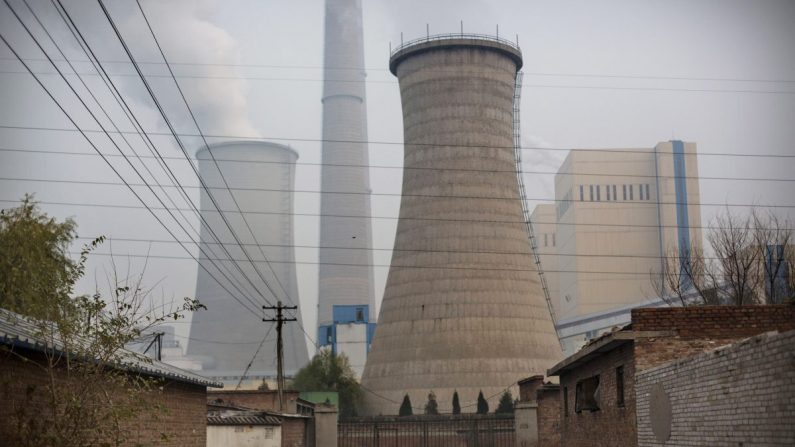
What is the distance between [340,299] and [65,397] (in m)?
103

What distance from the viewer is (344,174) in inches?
4638

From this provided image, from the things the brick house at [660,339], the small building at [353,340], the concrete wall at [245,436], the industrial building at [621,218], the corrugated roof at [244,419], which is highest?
the industrial building at [621,218]

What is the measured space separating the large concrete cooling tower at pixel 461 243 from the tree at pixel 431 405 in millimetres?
300

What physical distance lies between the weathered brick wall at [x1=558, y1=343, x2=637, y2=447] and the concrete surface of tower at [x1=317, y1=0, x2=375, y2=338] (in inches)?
3529

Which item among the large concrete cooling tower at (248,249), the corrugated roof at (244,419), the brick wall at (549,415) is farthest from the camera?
the large concrete cooling tower at (248,249)

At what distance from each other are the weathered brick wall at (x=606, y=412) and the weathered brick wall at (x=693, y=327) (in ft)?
1.37

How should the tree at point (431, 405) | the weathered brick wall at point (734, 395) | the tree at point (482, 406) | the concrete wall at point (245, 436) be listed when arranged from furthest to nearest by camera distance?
the tree at point (431, 405) → the tree at point (482, 406) → the concrete wall at point (245, 436) → the weathered brick wall at point (734, 395)

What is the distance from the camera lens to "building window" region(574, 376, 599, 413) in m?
17.6

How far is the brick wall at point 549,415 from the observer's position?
24.7 metres

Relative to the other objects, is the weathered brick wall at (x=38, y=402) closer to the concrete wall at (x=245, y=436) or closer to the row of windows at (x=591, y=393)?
the concrete wall at (x=245, y=436)

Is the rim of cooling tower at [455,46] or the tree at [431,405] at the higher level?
the rim of cooling tower at [455,46]

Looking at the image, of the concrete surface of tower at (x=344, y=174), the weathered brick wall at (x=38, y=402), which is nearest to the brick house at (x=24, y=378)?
the weathered brick wall at (x=38, y=402)

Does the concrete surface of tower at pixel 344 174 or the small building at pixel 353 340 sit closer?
the small building at pixel 353 340

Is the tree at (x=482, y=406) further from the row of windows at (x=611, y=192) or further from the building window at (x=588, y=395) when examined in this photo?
the row of windows at (x=611, y=192)
